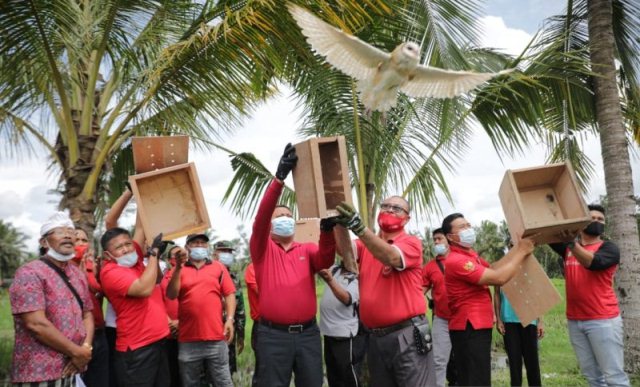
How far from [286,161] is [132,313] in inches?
68.0

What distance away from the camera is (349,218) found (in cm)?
322

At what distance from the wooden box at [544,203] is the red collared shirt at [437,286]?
1.31m

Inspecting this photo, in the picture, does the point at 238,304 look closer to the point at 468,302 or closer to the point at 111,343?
the point at 111,343

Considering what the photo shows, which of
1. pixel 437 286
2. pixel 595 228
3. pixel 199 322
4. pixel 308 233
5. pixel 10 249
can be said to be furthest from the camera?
pixel 10 249

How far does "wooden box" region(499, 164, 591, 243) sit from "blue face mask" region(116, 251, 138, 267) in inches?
111

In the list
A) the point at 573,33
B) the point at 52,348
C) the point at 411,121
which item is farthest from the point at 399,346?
the point at 573,33

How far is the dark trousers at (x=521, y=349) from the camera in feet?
17.8

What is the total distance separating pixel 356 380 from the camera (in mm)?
5332

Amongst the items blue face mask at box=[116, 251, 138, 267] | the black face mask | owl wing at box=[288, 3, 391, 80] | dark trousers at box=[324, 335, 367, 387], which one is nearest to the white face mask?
dark trousers at box=[324, 335, 367, 387]

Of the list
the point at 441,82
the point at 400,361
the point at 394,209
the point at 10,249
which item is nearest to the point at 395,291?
the point at 400,361

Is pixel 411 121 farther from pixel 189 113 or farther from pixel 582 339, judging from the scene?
pixel 582 339

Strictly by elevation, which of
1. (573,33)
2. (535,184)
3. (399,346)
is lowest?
(399,346)

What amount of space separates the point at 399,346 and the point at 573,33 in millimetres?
6060

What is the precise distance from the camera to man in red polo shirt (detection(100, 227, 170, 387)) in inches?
160
